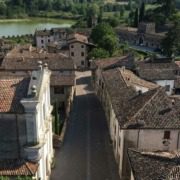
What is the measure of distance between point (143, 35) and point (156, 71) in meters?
50.8

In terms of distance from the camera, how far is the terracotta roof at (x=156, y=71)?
153 ft

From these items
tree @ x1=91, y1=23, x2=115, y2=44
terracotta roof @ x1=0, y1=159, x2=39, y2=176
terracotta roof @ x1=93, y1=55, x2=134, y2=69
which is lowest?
terracotta roof @ x1=0, y1=159, x2=39, y2=176

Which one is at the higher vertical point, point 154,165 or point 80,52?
point 154,165

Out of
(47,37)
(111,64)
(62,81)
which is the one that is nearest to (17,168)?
(62,81)

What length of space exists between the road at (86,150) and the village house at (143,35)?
1972 inches

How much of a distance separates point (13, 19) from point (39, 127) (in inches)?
5655

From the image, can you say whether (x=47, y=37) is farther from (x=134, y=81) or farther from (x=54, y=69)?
(x=134, y=81)

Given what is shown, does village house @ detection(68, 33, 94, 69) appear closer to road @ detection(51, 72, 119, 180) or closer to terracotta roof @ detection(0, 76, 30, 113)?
road @ detection(51, 72, 119, 180)

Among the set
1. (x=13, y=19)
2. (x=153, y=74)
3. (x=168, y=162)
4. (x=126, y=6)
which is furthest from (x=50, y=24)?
(x=168, y=162)

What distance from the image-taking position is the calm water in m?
129

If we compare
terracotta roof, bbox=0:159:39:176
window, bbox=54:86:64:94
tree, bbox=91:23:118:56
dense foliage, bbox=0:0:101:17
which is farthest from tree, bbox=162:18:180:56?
dense foliage, bbox=0:0:101:17

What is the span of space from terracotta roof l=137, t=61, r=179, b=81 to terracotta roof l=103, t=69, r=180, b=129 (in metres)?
11.6

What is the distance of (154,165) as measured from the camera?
22.4m

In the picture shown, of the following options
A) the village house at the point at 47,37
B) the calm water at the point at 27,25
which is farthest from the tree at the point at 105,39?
the calm water at the point at 27,25
